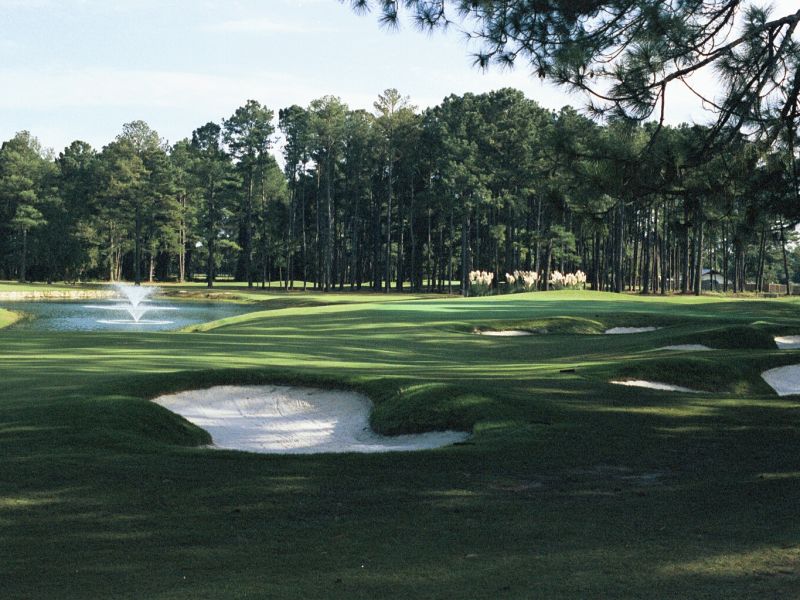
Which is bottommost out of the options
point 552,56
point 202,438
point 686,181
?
point 202,438

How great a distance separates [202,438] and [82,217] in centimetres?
8150

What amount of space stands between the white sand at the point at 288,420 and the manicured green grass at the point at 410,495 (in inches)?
11.6

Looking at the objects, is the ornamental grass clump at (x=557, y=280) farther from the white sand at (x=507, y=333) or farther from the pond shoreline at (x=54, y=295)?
the pond shoreline at (x=54, y=295)

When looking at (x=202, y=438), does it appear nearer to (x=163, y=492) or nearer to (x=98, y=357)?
(x=163, y=492)

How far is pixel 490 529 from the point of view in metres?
6.14

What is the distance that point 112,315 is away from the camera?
4391cm

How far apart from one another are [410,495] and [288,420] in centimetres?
495

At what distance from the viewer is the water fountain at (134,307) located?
3931 cm

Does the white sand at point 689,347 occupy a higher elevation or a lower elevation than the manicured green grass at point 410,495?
higher

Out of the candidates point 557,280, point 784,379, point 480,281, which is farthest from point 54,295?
point 784,379

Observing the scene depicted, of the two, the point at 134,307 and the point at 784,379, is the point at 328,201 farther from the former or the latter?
the point at 784,379

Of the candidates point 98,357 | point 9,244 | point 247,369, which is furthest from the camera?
point 9,244

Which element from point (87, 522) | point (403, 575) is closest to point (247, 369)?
point (87, 522)

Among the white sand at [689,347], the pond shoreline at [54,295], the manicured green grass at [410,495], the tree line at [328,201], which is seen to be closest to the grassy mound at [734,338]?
the white sand at [689,347]
